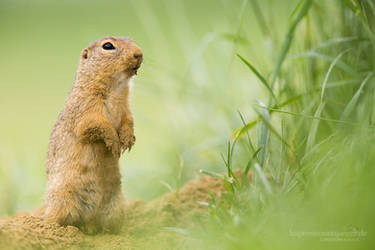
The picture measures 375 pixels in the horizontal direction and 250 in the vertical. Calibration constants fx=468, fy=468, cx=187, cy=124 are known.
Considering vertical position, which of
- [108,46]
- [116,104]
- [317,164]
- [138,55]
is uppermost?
[108,46]

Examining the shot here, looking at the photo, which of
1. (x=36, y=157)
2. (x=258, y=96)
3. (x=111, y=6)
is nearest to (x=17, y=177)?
(x=36, y=157)

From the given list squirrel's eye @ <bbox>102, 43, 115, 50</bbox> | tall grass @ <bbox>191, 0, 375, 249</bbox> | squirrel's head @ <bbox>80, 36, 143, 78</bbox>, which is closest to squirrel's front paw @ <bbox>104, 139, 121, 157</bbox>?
squirrel's head @ <bbox>80, 36, 143, 78</bbox>

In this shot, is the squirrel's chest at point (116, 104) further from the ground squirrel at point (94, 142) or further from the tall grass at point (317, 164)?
the tall grass at point (317, 164)

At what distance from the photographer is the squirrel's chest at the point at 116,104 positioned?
2877 millimetres

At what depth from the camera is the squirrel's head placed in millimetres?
2770

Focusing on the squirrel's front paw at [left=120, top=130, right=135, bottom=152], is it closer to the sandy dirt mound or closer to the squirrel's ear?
the sandy dirt mound

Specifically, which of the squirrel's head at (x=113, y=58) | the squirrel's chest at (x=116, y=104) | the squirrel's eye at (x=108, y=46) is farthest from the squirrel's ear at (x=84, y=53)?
the squirrel's chest at (x=116, y=104)

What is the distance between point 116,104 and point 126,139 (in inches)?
9.3

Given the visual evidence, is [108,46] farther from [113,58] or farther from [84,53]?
[84,53]

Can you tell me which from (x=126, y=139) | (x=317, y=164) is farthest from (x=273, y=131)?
(x=126, y=139)

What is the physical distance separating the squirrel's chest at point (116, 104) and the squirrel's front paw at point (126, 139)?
10 cm

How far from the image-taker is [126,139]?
2.83 metres

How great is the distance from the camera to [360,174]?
2.04 metres

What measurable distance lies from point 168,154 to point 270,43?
1569 mm
